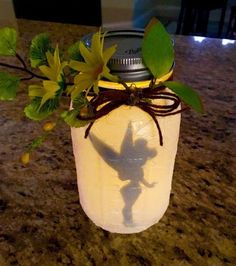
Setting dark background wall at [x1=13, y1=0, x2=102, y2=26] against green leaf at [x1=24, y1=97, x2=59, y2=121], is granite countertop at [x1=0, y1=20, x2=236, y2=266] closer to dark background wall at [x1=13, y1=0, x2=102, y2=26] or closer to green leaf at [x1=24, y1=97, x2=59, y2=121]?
green leaf at [x1=24, y1=97, x2=59, y2=121]

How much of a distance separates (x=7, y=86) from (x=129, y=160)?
A: 17 cm

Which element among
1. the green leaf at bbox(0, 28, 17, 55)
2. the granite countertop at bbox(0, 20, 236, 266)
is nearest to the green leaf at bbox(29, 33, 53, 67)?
the green leaf at bbox(0, 28, 17, 55)

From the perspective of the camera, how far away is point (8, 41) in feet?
1.16

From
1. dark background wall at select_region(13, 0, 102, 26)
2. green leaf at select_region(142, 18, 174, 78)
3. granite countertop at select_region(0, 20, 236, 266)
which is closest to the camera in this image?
green leaf at select_region(142, 18, 174, 78)

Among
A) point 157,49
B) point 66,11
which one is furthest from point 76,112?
point 66,11

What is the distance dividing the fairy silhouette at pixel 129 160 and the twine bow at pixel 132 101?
0.11ft

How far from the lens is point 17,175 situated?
611 millimetres

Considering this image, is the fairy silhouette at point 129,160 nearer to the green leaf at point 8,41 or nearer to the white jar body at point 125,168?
the white jar body at point 125,168

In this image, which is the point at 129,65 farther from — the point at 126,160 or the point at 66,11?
the point at 66,11

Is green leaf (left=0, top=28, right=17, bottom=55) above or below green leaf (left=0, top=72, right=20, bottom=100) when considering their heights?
above

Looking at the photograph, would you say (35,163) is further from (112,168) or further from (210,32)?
(210,32)

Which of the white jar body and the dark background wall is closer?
the white jar body

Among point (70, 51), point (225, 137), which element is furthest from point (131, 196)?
point (225, 137)

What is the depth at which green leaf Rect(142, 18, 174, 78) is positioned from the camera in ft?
1.07
